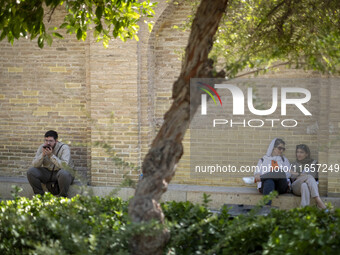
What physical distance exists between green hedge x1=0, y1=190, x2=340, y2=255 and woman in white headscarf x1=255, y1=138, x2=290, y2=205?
12.6ft

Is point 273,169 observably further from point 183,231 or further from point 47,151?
point 183,231

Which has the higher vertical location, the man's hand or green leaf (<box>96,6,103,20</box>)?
green leaf (<box>96,6,103,20</box>)

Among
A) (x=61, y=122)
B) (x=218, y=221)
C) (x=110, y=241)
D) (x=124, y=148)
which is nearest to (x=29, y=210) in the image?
(x=110, y=241)

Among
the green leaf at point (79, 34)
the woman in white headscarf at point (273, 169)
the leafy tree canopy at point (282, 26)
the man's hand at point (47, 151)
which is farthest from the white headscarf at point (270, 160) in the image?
the green leaf at point (79, 34)

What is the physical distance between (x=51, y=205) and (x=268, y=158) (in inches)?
181

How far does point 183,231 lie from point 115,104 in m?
5.56

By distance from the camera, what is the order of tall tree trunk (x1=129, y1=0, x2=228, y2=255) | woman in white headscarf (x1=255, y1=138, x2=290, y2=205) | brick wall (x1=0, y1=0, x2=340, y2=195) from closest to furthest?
tall tree trunk (x1=129, y1=0, x2=228, y2=255)
woman in white headscarf (x1=255, y1=138, x2=290, y2=205)
brick wall (x1=0, y1=0, x2=340, y2=195)

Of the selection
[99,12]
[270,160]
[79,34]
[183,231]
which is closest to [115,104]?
[270,160]

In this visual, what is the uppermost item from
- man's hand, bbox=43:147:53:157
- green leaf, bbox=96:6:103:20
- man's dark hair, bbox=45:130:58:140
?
green leaf, bbox=96:6:103:20

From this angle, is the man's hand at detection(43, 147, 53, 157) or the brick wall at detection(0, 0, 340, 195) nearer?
the man's hand at detection(43, 147, 53, 157)

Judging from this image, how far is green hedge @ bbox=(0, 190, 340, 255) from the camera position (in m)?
3.61

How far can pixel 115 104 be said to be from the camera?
9312mm

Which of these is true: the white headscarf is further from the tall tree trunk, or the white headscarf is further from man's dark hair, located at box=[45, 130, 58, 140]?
the tall tree trunk

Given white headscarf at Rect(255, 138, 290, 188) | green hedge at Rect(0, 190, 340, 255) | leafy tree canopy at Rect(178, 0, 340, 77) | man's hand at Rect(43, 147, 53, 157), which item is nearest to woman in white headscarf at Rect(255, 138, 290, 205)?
white headscarf at Rect(255, 138, 290, 188)
